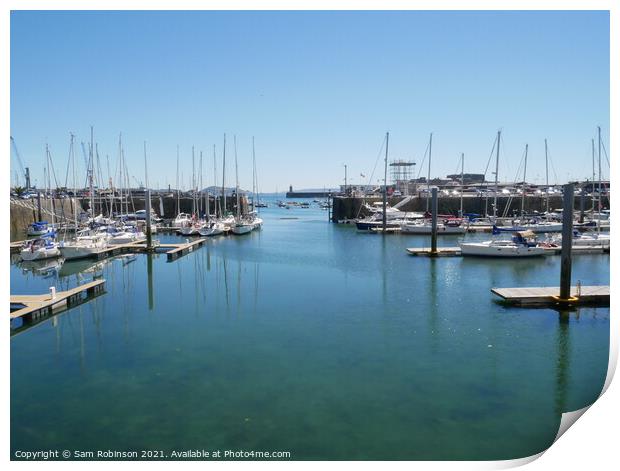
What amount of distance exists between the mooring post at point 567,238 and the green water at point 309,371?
1295 mm

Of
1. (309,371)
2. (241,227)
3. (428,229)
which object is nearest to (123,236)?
(241,227)

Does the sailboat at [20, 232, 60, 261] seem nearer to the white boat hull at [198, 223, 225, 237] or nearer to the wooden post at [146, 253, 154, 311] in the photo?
the wooden post at [146, 253, 154, 311]

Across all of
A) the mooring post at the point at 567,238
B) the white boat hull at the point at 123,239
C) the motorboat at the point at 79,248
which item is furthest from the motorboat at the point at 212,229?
the mooring post at the point at 567,238

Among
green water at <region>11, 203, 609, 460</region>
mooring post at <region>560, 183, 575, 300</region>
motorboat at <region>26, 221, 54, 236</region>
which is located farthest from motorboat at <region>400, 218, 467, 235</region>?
motorboat at <region>26, 221, 54, 236</region>

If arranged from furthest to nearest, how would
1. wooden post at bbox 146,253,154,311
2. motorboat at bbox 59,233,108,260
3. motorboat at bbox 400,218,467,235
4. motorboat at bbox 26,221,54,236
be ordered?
motorboat at bbox 400,218,467,235
motorboat at bbox 26,221,54,236
motorboat at bbox 59,233,108,260
wooden post at bbox 146,253,154,311

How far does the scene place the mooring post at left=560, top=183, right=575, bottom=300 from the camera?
19906 millimetres

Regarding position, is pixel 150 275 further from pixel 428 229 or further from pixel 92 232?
pixel 428 229

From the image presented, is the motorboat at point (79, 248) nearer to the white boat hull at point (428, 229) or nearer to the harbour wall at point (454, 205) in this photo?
the white boat hull at point (428, 229)

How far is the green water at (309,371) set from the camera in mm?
11102

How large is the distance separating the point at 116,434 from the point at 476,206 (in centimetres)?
7743

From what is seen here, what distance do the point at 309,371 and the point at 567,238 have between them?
1268 centimetres

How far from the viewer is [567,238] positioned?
67.4 feet

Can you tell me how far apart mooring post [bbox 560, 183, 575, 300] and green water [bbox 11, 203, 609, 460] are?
1295 mm
